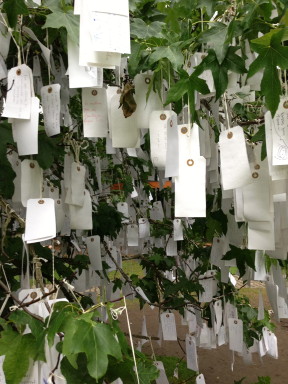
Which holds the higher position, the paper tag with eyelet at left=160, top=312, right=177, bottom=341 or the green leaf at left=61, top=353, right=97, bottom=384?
the green leaf at left=61, top=353, right=97, bottom=384

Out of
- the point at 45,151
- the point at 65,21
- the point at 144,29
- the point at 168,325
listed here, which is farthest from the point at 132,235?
the point at 65,21

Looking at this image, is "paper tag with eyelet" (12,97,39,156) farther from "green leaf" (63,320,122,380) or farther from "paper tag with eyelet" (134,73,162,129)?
"green leaf" (63,320,122,380)

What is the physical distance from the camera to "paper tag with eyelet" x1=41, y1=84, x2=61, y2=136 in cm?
129

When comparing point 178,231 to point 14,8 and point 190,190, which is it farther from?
point 14,8

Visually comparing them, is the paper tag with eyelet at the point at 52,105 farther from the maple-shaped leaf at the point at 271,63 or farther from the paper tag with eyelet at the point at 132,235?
the paper tag with eyelet at the point at 132,235

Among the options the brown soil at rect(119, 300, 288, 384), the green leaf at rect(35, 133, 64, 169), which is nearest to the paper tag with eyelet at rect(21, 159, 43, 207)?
the green leaf at rect(35, 133, 64, 169)

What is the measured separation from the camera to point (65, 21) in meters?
1.12

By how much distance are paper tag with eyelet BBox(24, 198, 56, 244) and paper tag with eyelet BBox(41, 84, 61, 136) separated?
24cm

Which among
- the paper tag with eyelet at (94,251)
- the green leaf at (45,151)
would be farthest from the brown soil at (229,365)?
the green leaf at (45,151)

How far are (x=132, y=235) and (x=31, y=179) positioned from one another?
5.97 ft

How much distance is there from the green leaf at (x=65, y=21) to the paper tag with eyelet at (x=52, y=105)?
200mm

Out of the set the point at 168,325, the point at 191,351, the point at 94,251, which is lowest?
the point at 191,351

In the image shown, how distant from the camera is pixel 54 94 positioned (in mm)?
1290

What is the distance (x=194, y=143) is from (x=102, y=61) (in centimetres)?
29
